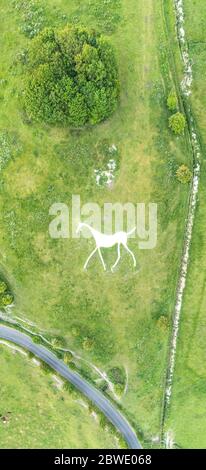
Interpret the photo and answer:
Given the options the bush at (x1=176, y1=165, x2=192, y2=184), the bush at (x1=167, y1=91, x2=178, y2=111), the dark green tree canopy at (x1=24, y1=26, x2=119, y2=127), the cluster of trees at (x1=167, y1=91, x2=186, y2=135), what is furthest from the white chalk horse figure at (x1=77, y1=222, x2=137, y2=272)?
the bush at (x1=167, y1=91, x2=178, y2=111)

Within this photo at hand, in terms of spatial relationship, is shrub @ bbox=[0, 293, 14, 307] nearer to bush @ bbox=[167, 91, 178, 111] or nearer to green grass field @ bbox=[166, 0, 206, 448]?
green grass field @ bbox=[166, 0, 206, 448]

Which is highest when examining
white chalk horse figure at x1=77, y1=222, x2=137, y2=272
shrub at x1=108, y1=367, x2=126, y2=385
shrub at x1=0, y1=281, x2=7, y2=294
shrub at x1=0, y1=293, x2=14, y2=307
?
white chalk horse figure at x1=77, y1=222, x2=137, y2=272

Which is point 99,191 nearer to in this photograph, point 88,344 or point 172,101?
point 172,101

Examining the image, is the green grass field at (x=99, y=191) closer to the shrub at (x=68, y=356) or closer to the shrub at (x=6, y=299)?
the shrub at (x=68, y=356)

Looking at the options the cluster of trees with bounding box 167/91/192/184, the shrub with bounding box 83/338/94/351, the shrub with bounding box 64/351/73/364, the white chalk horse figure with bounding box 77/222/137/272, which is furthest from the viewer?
the shrub with bounding box 64/351/73/364

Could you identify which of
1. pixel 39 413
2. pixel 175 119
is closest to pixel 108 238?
pixel 175 119

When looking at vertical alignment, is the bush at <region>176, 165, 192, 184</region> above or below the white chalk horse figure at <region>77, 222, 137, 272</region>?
above

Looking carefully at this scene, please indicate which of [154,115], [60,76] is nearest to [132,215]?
[154,115]

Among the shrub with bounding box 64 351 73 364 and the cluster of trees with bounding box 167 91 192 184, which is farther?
the shrub with bounding box 64 351 73 364
